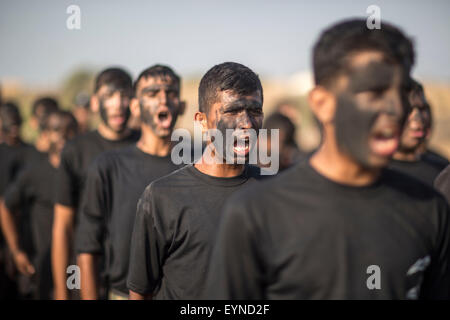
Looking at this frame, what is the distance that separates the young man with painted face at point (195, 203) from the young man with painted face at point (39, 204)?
12.3 ft

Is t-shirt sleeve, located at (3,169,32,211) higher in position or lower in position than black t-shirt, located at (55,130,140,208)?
lower

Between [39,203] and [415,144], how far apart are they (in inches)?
183

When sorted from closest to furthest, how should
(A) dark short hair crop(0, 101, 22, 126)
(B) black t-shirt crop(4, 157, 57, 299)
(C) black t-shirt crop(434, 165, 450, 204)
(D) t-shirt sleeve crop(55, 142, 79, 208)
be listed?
(C) black t-shirt crop(434, 165, 450, 204) < (D) t-shirt sleeve crop(55, 142, 79, 208) < (B) black t-shirt crop(4, 157, 57, 299) < (A) dark short hair crop(0, 101, 22, 126)

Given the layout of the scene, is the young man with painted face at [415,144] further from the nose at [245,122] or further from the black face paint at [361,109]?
the black face paint at [361,109]

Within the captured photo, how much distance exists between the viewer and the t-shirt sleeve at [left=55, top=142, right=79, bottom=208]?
570 centimetres

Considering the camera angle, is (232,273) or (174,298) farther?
(174,298)

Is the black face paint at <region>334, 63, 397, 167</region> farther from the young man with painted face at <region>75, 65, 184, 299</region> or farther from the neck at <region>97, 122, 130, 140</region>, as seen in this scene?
the neck at <region>97, 122, 130, 140</region>

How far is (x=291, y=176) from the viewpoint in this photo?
2500 millimetres

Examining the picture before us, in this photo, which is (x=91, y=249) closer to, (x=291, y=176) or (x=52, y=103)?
(x=291, y=176)

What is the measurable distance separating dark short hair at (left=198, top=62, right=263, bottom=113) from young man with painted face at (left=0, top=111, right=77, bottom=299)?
13.2ft

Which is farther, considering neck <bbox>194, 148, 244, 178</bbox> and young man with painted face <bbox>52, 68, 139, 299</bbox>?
young man with painted face <bbox>52, 68, 139, 299</bbox>

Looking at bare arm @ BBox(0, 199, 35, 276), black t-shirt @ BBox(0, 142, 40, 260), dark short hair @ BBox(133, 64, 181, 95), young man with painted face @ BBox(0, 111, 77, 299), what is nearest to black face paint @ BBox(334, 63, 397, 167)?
dark short hair @ BBox(133, 64, 181, 95)
